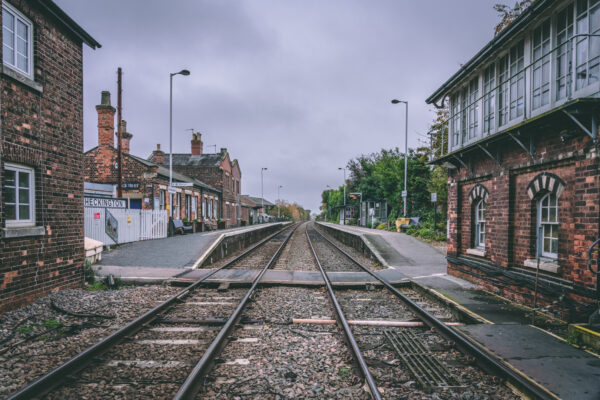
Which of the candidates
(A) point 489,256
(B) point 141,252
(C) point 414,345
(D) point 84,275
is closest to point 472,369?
→ (C) point 414,345

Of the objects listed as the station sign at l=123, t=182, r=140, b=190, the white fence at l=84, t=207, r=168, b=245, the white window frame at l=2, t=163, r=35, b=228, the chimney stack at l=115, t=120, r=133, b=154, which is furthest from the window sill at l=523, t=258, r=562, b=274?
the chimney stack at l=115, t=120, r=133, b=154

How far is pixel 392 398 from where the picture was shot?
342 cm

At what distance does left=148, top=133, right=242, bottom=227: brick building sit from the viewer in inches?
1497

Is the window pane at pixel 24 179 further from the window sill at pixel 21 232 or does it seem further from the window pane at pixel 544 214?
the window pane at pixel 544 214

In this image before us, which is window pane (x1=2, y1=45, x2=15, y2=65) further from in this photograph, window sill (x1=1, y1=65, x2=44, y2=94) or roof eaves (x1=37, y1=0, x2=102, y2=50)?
roof eaves (x1=37, y1=0, x2=102, y2=50)

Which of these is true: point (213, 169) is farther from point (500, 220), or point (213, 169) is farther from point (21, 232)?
point (500, 220)

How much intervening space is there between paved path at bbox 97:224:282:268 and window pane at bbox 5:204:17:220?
13.5ft

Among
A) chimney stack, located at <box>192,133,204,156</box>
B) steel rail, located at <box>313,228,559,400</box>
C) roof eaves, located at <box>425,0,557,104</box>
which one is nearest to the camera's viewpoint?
steel rail, located at <box>313,228,559,400</box>

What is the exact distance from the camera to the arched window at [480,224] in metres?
9.09

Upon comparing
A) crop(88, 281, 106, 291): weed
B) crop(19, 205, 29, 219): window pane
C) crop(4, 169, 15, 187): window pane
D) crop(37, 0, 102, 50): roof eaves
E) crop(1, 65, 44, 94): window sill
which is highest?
crop(37, 0, 102, 50): roof eaves

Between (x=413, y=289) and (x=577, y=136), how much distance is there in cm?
478

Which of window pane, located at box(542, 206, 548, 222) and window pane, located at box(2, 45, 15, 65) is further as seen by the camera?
window pane, located at box(542, 206, 548, 222)

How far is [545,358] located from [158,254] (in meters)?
11.9

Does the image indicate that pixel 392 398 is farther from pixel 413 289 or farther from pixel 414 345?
pixel 413 289
